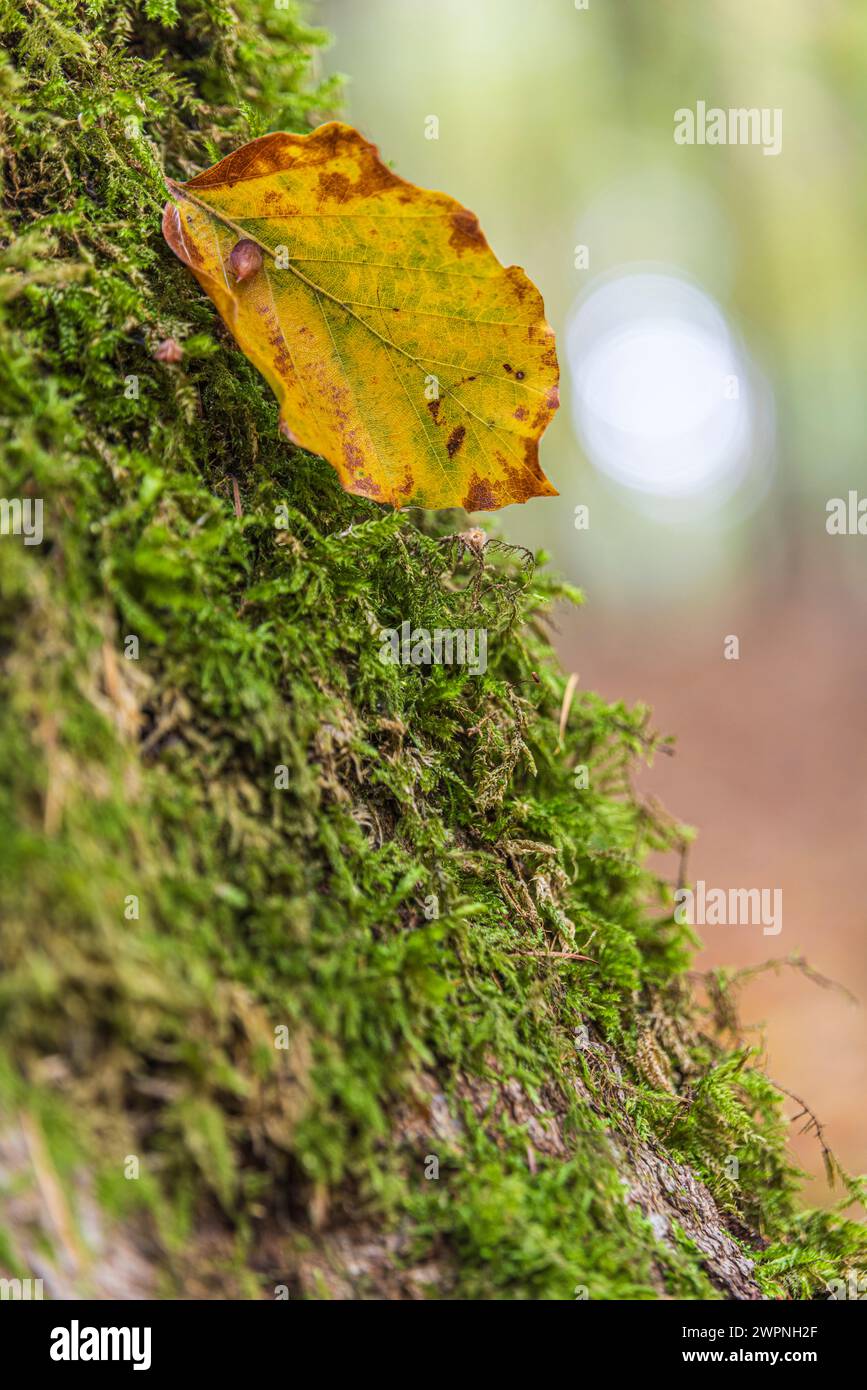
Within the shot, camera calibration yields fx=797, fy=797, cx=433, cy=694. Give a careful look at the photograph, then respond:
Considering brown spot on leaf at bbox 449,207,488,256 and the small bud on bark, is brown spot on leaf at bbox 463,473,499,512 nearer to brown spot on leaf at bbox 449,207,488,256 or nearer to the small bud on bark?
brown spot on leaf at bbox 449,207,488,256

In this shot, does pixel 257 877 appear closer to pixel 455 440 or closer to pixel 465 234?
pixel 455 440

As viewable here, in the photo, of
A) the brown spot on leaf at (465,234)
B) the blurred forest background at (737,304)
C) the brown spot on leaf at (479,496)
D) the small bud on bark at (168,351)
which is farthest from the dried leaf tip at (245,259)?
the blurred forest background at (737,304)

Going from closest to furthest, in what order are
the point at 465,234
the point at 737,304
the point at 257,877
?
the point at 257,877
the point at 465,234
the point at 737,304

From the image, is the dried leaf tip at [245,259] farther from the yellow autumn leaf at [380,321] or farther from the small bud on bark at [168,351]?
the small bud on bark at [168,351]

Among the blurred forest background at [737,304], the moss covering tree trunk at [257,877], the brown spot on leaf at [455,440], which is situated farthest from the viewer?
the blurred forest background at [737,304]

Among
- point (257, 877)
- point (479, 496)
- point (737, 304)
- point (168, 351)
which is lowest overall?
point (257, 877)

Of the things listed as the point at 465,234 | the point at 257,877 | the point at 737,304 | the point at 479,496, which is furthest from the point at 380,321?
the point at 737,304

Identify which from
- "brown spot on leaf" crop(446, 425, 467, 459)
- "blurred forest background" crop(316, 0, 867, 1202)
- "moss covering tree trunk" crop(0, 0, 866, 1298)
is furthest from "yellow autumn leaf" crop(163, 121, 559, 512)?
"blurred forest background" crop(316, 0, 867, 1202)
